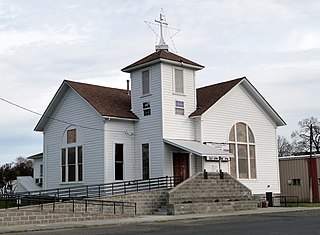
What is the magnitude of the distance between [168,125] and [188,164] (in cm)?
285

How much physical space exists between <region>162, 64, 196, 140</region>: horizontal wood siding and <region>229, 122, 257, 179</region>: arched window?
348 cm

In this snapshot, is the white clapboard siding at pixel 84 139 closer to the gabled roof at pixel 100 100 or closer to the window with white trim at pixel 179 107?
the gabled roof at pixel 100 100

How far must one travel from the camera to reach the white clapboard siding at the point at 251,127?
3216cm

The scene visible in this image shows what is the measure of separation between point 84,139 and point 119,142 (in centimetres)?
262

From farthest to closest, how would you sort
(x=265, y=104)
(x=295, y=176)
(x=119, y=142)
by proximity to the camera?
1. (x=295, y=176)
2. (x=265, y=104)
3. (x=119, y=142)

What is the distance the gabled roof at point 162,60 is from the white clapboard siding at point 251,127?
3103 millimetres

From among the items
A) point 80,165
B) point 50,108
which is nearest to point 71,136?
point 80,165

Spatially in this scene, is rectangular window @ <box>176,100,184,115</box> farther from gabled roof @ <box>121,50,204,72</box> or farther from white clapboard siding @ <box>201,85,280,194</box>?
gabled roof @ <box>121,50,204,72</box>

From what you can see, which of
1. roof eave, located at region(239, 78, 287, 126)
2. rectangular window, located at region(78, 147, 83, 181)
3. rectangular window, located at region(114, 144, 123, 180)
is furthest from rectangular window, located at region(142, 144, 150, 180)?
roof eave, located at region(239, 78, 287, 126)

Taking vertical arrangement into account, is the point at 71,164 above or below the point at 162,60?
below

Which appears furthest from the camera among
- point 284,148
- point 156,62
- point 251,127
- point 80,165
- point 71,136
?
point 284,148

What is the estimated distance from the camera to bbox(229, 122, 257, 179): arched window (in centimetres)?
3341

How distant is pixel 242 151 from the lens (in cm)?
3409

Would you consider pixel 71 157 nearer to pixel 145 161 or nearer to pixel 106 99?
pixel 106 99
